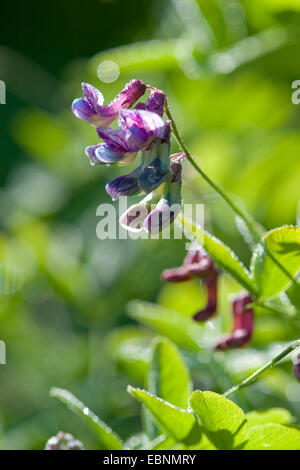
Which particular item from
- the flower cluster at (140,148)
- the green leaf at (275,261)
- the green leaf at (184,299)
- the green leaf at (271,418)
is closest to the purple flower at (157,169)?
the flower cluster at (140,148)

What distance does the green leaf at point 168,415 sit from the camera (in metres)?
0.85

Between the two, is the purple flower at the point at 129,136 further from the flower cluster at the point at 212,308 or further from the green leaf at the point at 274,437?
the green leaf at the point at 274,437

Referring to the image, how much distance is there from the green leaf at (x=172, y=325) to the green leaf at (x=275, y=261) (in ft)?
1.05

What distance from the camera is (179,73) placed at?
1530 millimetres

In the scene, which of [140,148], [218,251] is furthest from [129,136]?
[218,251]

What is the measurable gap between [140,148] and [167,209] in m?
0.08

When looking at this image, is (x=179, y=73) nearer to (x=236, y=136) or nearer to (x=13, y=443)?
(x=236, y=136)

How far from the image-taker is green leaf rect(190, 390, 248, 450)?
0.80 m

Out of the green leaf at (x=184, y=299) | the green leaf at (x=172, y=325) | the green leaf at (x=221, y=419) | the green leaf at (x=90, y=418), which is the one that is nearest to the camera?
the green leaf at (x=221, y=419)

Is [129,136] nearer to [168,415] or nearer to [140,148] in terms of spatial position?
[140,148]

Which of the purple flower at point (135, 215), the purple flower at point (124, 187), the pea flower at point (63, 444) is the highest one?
the purple flower at point (124, 187)

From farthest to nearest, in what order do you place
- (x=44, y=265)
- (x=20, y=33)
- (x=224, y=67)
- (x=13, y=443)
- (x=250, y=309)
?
(x=20, y=33) < (x=44, y=265) < (x=13, y=443) < (x=224, y=67) < (x=250, y=309)

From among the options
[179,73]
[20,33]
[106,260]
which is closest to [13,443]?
[106,260]

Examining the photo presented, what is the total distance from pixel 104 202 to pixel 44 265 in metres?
0.26
